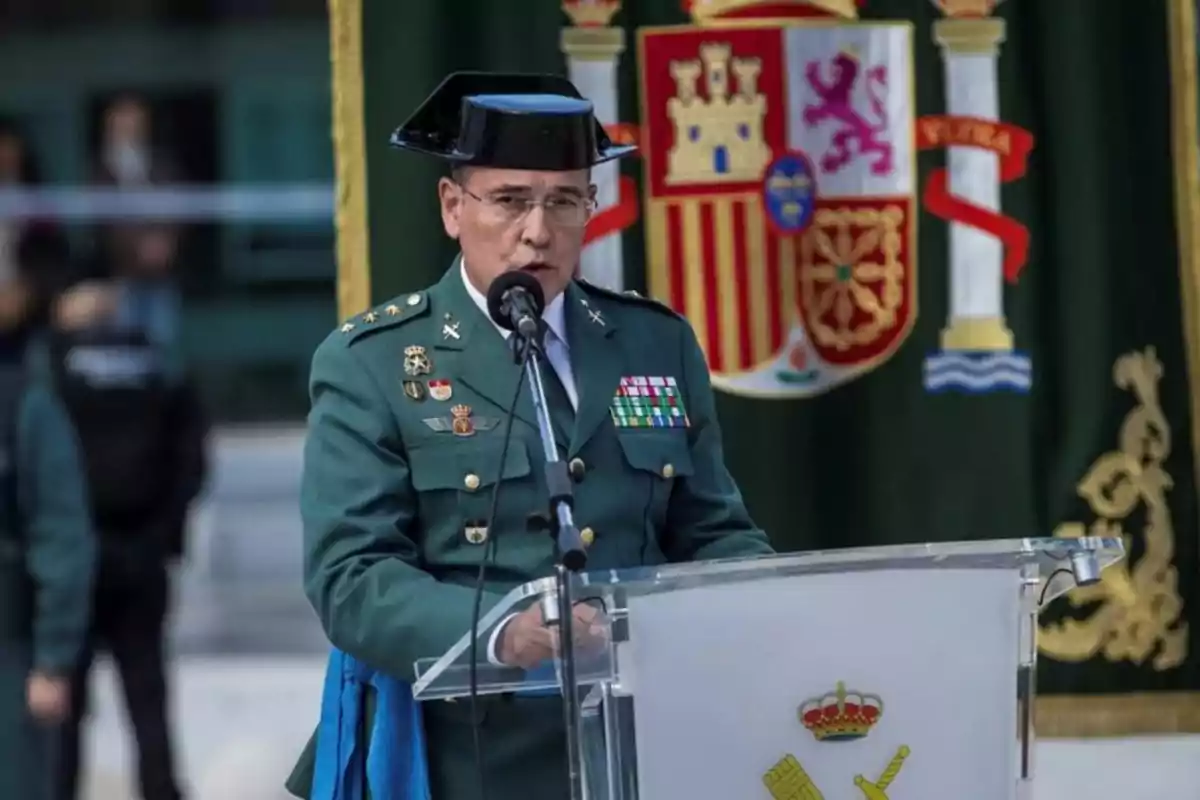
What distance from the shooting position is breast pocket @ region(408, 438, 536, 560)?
6.80 ft

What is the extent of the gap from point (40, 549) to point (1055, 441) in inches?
82.7

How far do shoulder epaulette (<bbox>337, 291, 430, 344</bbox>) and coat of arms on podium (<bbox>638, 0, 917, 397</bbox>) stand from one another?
1.68m

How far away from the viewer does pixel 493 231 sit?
212 cm

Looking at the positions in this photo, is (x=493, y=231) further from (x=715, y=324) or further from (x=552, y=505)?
(x=715, y=324)

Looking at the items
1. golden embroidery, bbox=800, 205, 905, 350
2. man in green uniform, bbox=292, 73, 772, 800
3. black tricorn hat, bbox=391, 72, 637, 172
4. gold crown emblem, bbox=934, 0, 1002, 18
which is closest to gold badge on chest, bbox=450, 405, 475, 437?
man in green uniform, bbox=292, 73, 772, 800

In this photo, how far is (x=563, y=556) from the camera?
68.7 inches

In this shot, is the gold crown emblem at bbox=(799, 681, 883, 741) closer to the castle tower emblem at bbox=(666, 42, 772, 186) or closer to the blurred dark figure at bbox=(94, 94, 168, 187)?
the castle tower emblem at bbox=(666, 42, 772, 186)

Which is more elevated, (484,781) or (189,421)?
(189,421)

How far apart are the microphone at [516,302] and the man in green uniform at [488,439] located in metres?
0.12

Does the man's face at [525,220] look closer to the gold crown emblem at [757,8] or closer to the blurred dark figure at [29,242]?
the gold crown emblem at [757,8]

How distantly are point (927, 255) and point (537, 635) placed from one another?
228cm

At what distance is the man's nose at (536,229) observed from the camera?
2.09 meters

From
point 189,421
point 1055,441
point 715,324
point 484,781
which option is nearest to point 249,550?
point 189,421

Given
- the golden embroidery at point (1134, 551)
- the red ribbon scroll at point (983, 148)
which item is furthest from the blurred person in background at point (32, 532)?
the golden embroidery at point (1134, 551)
